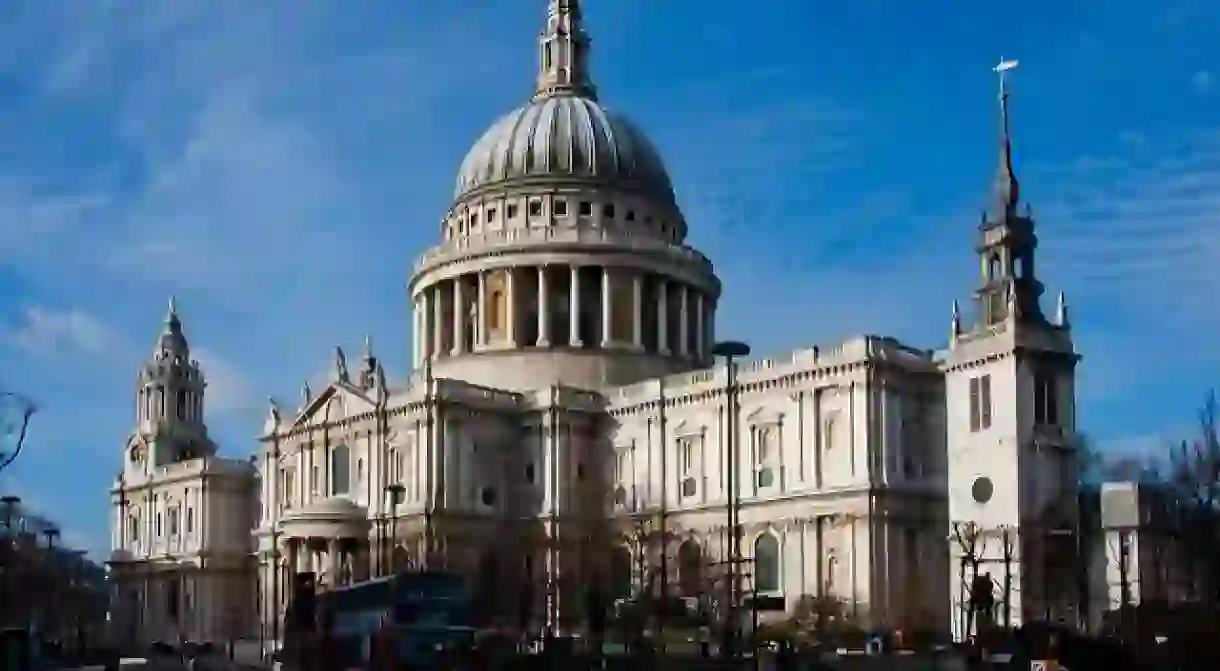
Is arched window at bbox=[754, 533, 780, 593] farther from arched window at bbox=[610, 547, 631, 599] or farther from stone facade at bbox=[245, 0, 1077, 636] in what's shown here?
arched window at bbox=[610, 547, 631, 599]

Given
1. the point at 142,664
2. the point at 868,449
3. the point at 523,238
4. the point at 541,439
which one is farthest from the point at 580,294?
the point at 142,664

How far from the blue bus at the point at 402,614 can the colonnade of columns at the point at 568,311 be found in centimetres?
5904

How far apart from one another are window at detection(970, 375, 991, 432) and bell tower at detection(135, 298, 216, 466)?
279 ft

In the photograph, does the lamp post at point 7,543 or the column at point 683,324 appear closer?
the lamp post at point 7,543

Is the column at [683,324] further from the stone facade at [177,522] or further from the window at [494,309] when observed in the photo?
the stone facade at [177,522]

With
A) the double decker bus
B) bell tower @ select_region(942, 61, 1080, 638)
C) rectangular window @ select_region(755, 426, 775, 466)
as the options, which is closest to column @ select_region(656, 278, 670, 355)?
rectangular window @ select_region(755, 426, 775, 466)

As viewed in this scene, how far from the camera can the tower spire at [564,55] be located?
Answer: 5640 inches

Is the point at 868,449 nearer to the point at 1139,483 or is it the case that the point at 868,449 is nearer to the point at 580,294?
the point at 1139,483

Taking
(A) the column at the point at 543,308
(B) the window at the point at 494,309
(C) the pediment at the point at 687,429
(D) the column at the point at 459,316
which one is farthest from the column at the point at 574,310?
(C) the pediment at the point at 687,429

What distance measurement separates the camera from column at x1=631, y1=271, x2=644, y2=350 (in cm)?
13050

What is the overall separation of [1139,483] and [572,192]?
54876 millimetres

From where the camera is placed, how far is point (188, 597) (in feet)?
497

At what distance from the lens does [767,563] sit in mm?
108938

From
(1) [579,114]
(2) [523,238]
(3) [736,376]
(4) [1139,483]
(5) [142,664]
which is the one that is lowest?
(5) [142,664]
